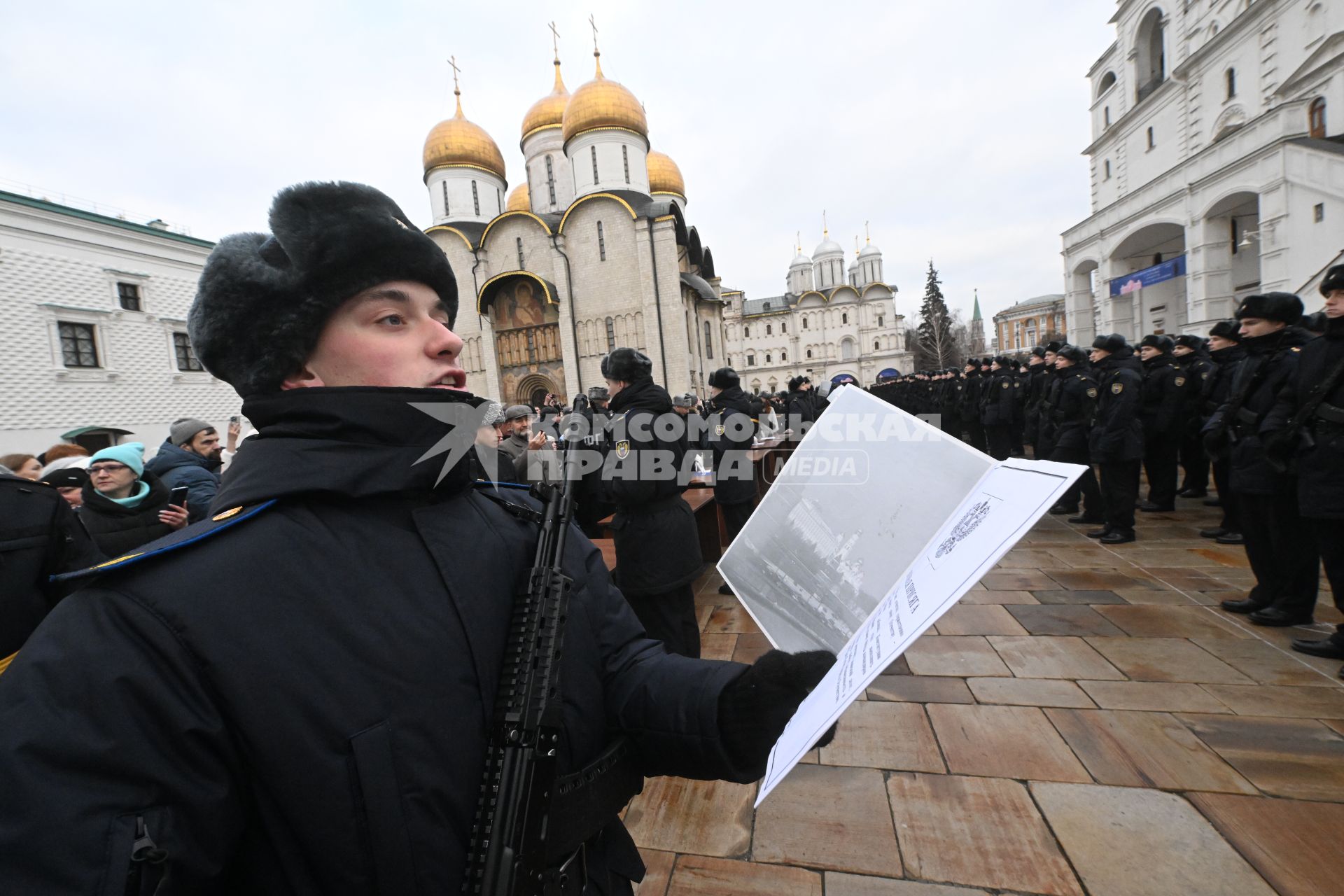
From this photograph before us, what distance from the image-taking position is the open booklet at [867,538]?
2.46 ft

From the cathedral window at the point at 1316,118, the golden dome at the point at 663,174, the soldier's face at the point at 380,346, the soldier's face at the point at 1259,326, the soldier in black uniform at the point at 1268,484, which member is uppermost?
the golden dome at the point at 663,174

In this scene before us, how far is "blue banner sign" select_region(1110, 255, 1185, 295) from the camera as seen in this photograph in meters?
20.7

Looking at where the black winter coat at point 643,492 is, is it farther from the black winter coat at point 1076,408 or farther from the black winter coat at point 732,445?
the black winter coat at point 1076,408

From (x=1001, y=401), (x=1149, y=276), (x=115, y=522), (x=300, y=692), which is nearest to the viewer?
(x=300, y=692)

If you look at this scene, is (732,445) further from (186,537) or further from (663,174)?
(663,174)

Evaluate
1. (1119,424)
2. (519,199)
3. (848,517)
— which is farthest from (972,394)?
(519,199)

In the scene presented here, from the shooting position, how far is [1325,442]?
2.98 metres

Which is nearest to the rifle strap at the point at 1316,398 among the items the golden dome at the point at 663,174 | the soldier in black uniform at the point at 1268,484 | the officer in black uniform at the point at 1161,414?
the soldier in black uniform at the point at 1268,484

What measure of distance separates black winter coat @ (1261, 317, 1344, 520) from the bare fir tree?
5072cm

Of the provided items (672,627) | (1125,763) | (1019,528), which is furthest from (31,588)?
(1125,763)

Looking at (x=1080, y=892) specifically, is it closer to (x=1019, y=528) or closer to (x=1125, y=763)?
(x=1125, y=763)

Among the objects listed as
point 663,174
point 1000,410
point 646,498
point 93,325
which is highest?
point 663,174

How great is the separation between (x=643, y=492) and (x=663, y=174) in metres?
32.6

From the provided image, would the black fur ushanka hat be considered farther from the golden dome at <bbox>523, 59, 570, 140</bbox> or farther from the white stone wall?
the golden dome at <bbox>523, 59, 570, 140</bbox>
